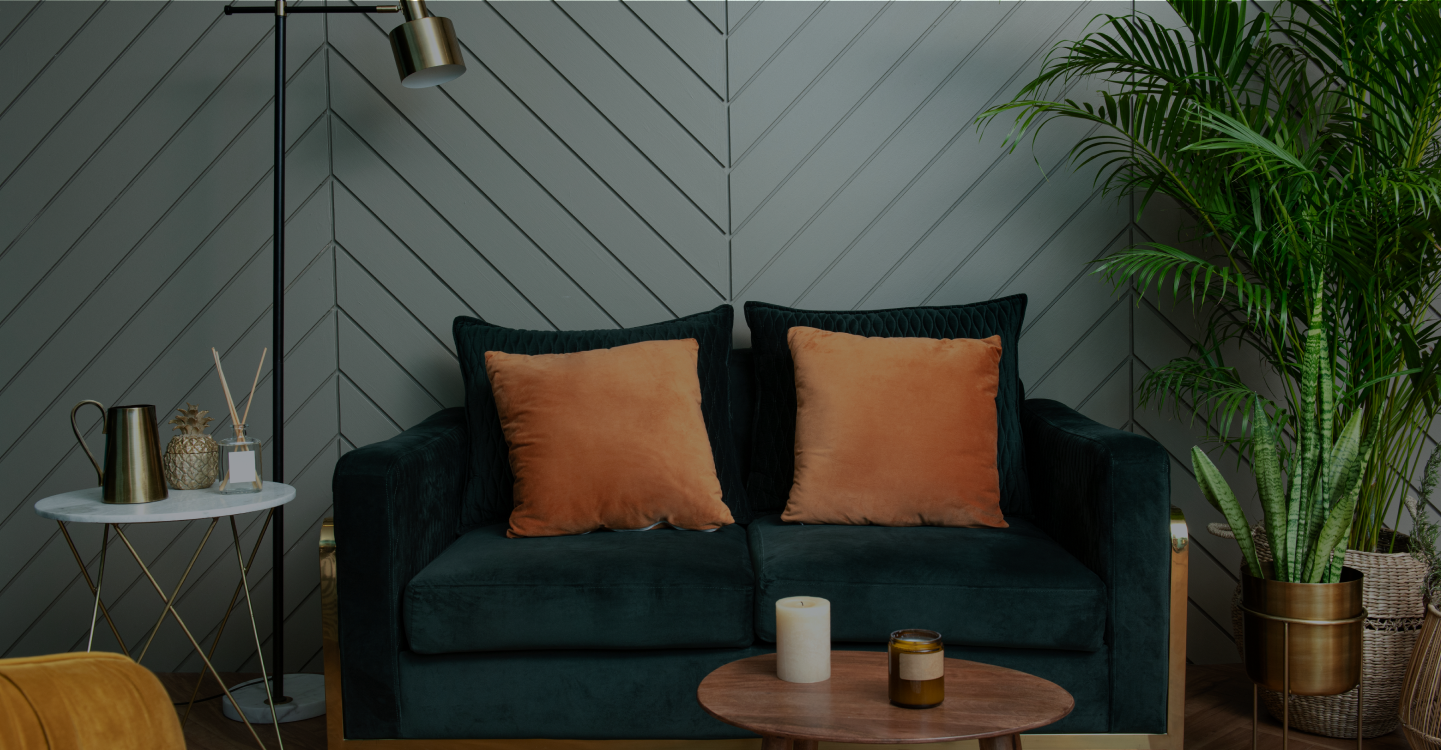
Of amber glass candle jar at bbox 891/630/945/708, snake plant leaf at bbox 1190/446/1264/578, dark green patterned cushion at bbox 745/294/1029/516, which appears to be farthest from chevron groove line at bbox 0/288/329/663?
snake plant leaf at bbox 1190/446/1264/578

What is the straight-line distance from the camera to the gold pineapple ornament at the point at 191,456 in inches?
79.7

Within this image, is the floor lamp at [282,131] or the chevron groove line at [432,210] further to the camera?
the chevron groove line at [432,210]

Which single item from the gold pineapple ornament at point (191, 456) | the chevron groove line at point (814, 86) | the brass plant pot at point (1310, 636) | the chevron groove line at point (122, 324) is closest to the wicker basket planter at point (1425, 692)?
the brass plant pot at point (1310, 636)

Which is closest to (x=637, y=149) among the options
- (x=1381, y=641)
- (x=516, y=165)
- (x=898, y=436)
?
(x=516, y=165)

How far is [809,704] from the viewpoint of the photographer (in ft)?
4.21

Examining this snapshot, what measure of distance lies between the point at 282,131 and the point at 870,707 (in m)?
1.89

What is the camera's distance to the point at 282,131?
2.35 meters

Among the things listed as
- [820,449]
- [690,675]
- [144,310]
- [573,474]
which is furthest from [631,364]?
[144,310]

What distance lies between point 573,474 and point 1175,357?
1.63 m

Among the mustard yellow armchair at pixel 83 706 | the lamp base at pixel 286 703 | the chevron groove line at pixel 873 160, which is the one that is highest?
the chevron groove line at pixel 873 160

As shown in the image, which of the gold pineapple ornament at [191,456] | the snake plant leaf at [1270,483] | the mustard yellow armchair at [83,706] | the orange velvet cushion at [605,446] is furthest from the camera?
the orange velvet cushion at [605,446]

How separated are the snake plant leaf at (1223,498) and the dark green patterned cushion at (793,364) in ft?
1.60

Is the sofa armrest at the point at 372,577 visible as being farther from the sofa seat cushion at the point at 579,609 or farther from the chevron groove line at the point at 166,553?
the chevron groove line at the point at 166,553

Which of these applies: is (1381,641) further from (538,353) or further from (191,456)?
(191,456)
